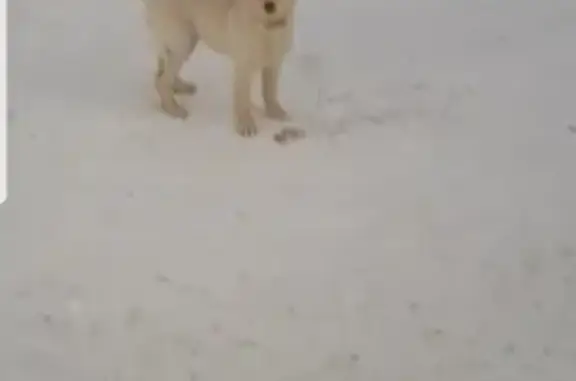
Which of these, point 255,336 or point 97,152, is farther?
point 97,152

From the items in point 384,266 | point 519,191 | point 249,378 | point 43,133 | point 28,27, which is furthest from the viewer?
point 28,27

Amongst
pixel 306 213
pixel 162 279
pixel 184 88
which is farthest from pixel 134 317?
pixel 184 88

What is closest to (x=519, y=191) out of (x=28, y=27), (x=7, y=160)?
(x=7, y=160)

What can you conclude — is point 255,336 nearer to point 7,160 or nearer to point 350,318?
point 350,318

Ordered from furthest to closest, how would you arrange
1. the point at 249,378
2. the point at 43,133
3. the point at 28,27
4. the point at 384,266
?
1. the point at 28,27
2. the point at 43,133
3. the point at 384,266
4. the point at 249,378

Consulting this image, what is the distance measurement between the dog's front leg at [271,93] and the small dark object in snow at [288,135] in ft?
0.15

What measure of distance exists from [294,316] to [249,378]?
0.11 metres

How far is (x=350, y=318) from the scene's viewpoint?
43.1 inches

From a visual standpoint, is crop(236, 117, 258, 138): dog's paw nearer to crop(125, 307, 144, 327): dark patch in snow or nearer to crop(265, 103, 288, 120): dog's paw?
crop(265, 103, 288, 120): dog's paw

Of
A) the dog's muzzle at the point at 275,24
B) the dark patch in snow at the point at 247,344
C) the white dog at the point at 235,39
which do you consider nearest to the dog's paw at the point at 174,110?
the white dog at the point at 235,39

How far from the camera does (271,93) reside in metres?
1.46

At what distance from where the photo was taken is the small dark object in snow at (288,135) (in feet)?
4.65

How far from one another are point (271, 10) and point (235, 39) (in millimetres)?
76

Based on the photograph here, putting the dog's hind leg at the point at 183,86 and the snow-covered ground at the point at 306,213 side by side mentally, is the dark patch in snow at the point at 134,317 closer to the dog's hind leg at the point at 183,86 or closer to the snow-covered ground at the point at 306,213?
the snow-covered ground at the point at 306,213
